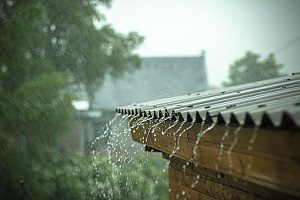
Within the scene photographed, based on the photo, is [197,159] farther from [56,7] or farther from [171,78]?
[171,78]

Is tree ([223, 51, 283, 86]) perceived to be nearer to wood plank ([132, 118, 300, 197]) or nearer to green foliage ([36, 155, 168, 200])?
green foliage ([36, 155, 168, 200])

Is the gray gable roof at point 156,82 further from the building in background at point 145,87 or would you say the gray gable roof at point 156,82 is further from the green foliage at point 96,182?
the green foliage at point 96,182

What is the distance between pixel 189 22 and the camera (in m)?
41.2

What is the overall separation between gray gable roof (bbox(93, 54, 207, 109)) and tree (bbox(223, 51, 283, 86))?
4.21 metres

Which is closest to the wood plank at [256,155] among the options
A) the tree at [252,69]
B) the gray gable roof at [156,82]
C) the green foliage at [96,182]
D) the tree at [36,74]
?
the green foliage at [96,182]

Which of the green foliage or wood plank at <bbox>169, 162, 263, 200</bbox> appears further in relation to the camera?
the green foliage

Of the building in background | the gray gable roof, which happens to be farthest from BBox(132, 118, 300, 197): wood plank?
the gray gable roof

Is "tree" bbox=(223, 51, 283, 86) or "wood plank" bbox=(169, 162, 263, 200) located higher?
"tree" bbox=(223, 51, 283, 86)

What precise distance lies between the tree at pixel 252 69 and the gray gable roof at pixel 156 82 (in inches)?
166

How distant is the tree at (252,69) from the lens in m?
23.3

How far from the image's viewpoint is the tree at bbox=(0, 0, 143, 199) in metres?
9.56

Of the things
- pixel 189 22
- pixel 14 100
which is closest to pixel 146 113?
pixel 14 100

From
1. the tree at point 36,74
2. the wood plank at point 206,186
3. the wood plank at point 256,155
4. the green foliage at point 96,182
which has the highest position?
the tree at point 36,74

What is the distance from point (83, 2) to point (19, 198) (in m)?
8.05
